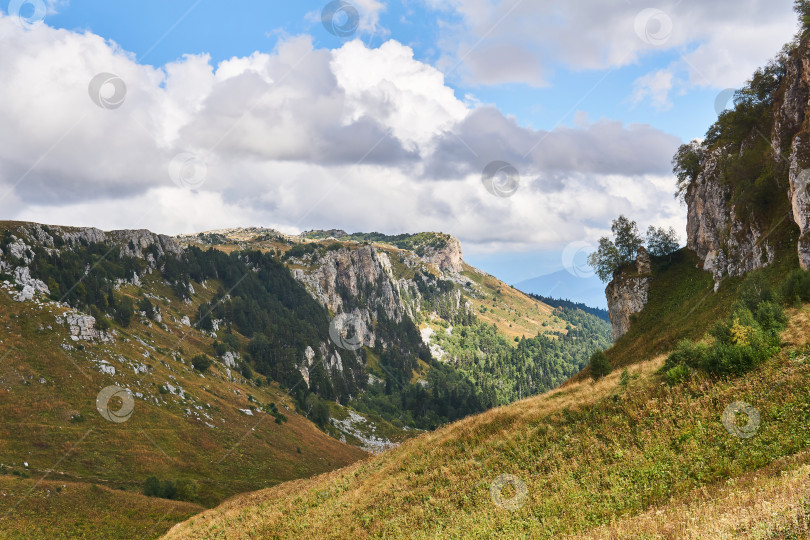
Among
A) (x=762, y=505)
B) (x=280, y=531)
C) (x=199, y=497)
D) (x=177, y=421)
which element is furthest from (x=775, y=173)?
(x=177, y=421)

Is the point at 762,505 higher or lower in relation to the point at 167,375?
lower

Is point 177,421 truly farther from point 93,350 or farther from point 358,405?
point 358,405

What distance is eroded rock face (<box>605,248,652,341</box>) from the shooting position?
68.6 m

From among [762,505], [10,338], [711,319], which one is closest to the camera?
[762,505]

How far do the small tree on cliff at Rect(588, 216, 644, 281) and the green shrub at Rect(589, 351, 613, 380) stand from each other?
43073 millimetres

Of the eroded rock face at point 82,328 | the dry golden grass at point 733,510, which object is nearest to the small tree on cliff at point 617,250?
the dry golden grass at point 733,510

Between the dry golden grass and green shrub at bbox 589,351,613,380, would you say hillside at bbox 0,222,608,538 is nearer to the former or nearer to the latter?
green shrub at bbox 589,351,613,380

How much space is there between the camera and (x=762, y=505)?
32.2ft

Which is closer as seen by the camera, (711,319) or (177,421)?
(711,319)

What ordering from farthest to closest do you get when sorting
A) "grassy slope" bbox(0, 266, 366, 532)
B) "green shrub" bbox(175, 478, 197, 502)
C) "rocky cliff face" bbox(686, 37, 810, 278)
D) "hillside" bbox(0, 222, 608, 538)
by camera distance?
"green shrub" bbox(175, 478, 197, 502), "grassy slope" bbox(0, 266, 366, 532), "hillside" bbox(0, 222, 608, 538), "rocky cliff face" bbox(686, 37, 810, 278)

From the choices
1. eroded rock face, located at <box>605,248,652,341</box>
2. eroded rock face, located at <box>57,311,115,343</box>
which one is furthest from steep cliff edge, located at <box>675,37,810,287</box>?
eroded rock face, located at <box>57,311,115,343</box>

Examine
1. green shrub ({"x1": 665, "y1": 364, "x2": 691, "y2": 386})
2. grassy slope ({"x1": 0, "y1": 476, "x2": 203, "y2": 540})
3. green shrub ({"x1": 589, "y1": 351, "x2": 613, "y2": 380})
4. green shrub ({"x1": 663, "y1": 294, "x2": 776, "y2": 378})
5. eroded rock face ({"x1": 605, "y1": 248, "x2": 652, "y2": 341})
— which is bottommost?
grassy slope ({"x1": 0, "y1": 476, "x2": 203, "y2": 540})

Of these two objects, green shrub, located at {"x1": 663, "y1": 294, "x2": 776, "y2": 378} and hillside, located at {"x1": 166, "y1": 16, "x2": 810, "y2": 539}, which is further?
green shrub, located at {"x1": 663, "y1": 294, "x2": 776, "y2": 378}

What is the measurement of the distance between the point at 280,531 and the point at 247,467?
237ft
